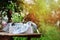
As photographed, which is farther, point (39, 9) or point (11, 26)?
point (39, 9)

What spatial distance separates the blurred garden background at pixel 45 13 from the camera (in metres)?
3.52

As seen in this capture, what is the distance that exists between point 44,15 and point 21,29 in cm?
64

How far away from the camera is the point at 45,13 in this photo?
3.54m

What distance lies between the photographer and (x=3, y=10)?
3.54 m

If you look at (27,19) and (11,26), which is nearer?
(11,26)

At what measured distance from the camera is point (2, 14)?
11.7 feet

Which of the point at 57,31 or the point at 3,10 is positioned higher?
the point at 3,10

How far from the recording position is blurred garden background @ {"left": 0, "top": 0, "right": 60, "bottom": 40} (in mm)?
3516


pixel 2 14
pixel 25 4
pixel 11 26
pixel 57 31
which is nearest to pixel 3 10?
pixel 2 14

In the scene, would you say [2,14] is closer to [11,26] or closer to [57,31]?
[11,26]

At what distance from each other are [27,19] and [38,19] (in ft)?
0.54

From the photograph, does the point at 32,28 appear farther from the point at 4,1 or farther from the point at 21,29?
the point at 4,1

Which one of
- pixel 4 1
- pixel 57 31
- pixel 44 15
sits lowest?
pixel 57 31

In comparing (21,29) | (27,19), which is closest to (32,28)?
(21,29)
